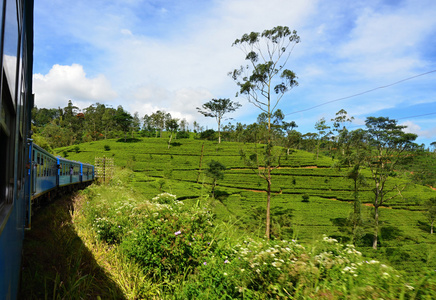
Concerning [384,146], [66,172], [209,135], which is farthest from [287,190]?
[209,135]

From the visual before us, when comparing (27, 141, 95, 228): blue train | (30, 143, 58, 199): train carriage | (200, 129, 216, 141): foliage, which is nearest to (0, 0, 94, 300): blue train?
(27, 141, 95, 228): blue train

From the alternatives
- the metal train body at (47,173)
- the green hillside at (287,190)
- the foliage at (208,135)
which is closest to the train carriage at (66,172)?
the metal train body at (47,173)

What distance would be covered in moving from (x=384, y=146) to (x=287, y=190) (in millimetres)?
16728

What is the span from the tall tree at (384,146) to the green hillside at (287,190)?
221cm

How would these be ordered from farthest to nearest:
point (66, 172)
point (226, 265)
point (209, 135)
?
point (209, 135), point (66, 172), point (226, 265)

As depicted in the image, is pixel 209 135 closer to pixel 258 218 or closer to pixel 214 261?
pixel 258 218

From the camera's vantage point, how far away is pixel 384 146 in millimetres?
33250

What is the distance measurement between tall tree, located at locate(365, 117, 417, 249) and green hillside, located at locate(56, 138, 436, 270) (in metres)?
2.21

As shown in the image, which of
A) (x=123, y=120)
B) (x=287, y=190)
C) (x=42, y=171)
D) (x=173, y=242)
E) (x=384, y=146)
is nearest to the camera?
(x=173, y=242)

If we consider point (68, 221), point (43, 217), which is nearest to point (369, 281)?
point (68, 221)

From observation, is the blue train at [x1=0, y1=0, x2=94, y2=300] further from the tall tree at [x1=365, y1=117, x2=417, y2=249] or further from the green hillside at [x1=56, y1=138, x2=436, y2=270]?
the tall tree at [x1=365, y1=117, x2=417, y2=249]

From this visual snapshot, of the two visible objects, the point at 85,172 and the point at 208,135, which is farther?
the point at 208,135

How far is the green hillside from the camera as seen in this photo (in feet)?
99.1

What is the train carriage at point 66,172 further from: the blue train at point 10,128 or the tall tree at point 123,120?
the tall tree at point 123,120
